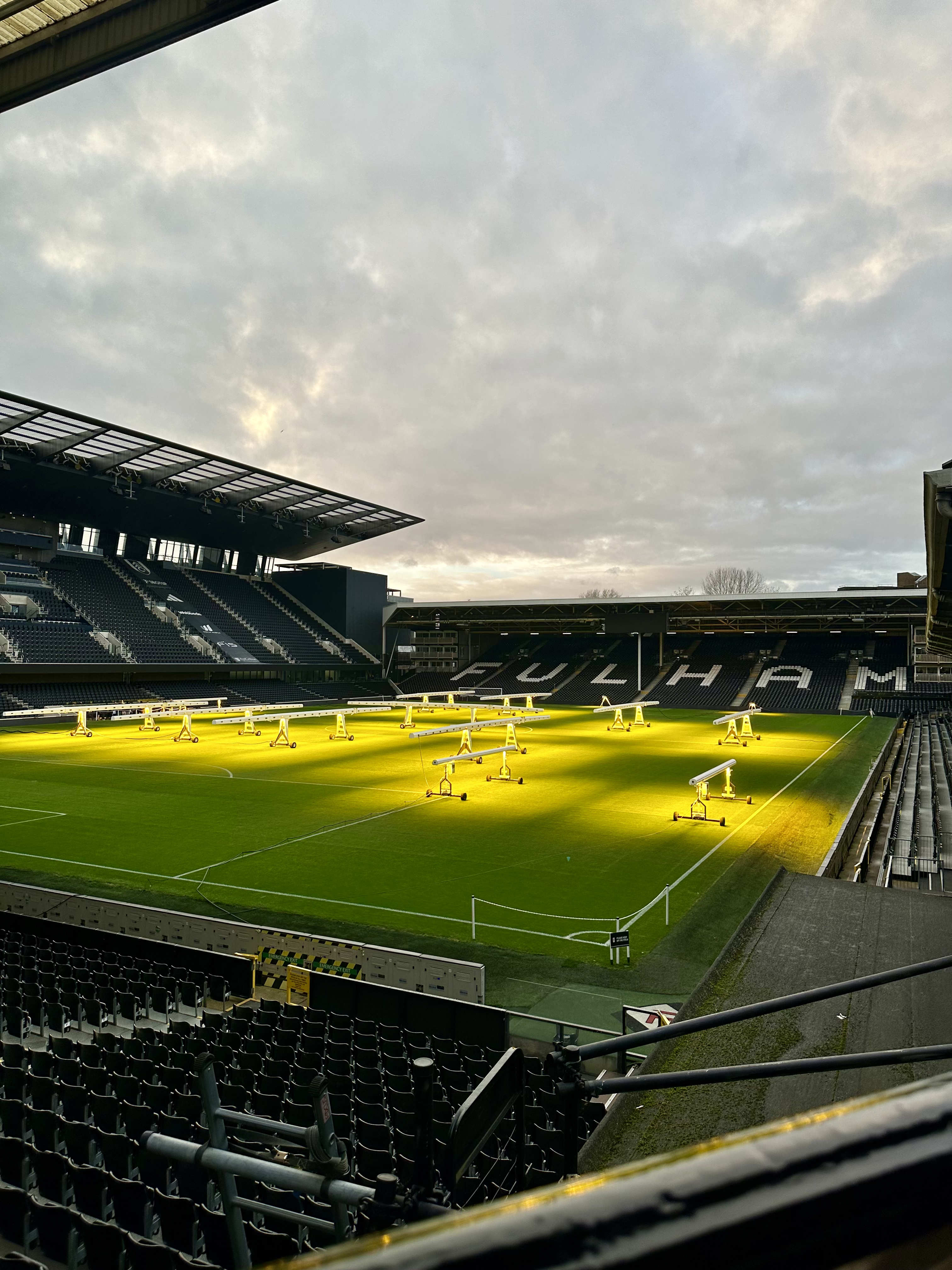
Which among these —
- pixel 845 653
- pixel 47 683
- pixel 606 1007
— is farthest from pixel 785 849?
pixel 845 653

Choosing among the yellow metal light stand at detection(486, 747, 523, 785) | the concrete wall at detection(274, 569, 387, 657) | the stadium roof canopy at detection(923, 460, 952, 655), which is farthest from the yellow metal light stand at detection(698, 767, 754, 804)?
the concrete wall at detection(274, 569, 387, 657)

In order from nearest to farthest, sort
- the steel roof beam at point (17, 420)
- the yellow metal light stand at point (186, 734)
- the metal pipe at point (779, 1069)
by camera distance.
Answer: the metal pipe at point (779, 1069) < the yellow metal light stand at point (186, 734) < the steel roof beam at point (17, 420)

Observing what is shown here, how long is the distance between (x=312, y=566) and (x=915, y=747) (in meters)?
67.5

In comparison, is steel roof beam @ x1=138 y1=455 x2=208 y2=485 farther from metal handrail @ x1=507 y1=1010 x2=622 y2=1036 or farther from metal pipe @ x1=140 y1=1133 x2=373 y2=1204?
metal pipe @ x1=140 y1=1133 x2=373 y2=1204

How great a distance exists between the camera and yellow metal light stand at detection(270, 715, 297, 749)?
44750 mm

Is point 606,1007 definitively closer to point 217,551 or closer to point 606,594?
point 217,551

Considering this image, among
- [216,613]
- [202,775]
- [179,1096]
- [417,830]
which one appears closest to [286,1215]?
[179,1096]

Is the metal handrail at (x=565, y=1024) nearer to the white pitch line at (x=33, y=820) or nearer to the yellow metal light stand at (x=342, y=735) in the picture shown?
the white pitch line at (x=33, y=820)

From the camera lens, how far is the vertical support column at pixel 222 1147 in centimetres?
351

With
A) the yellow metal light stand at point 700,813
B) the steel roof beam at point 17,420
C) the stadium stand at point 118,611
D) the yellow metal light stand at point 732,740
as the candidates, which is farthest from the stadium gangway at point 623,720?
the steel roof beam at point 17,420

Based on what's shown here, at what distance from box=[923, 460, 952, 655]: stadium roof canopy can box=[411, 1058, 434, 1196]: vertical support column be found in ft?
27.0

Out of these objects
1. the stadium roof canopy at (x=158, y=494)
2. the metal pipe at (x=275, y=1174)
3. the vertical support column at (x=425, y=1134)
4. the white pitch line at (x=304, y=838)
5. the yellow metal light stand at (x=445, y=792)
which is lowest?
the white pitch line at (x=304, y=838)

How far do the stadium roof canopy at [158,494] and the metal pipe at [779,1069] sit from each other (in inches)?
2031

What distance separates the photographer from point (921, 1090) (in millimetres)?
992
